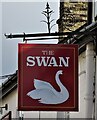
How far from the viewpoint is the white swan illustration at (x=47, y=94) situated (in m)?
9.20

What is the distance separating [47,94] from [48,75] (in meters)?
0.41

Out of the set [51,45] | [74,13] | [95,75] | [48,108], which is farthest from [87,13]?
[48,108]

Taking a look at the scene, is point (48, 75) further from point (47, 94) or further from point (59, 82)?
point (47, 94)

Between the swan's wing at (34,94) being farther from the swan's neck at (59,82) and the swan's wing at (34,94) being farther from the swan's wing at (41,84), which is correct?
the swan's neck at (59,82)

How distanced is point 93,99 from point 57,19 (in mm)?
2541

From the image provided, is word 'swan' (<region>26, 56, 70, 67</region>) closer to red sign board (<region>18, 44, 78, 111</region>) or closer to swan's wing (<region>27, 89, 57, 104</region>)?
red sign board (<region>18, 44, 78, 111</region>)

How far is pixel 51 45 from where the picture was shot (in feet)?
30.1

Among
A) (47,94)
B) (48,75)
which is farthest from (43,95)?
(48,75)

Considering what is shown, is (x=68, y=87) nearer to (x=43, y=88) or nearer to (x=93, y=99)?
(x=43, y=88)

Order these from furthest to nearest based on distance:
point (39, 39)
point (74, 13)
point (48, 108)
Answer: point (74, 13)
point (39, 39)
point (48, 108)

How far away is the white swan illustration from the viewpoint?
9195mm

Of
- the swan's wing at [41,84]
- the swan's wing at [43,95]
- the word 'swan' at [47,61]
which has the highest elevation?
the word 'swan' at [47,61]

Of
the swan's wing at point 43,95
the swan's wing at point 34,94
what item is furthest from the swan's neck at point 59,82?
the swan's wing at point 34,94

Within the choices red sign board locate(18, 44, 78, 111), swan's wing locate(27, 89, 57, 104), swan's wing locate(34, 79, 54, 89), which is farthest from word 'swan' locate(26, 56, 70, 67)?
swan's wing locate(27, 89, 57, 104)
